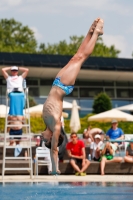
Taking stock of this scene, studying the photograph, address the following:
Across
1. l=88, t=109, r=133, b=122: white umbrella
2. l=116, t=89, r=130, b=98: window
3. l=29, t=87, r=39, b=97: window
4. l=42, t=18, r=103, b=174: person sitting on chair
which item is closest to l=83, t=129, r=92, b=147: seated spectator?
l=88, t=109, r=133, b=122: white umbrella

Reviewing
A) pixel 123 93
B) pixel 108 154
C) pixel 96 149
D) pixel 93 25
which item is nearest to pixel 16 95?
pixel 96 149

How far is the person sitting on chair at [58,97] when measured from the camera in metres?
8.35

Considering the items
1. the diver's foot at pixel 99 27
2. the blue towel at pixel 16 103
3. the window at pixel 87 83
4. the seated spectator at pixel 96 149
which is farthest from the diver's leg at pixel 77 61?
the window at pixel 87 83

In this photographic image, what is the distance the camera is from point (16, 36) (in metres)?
78.8

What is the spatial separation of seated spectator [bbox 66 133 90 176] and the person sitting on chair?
6887 millimetres

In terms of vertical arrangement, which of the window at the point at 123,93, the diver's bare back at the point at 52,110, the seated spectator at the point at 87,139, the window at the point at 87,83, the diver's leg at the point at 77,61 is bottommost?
the seated spectator at the point at 87,139

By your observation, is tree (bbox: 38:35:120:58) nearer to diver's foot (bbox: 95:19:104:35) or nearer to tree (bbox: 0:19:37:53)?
tree (bbox: 0:19:37:53)

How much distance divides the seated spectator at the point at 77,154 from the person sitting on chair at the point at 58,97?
6.89 metres

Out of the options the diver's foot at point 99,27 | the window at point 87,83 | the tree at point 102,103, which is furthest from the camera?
the window at point 87,83

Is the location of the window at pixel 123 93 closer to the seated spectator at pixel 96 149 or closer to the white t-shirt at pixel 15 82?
the seated spectator at pixel 96 149

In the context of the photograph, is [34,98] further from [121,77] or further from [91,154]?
[91,154]

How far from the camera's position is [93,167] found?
15906 mm

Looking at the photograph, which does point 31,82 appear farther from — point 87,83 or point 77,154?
point 77,154

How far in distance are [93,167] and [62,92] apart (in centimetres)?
779
